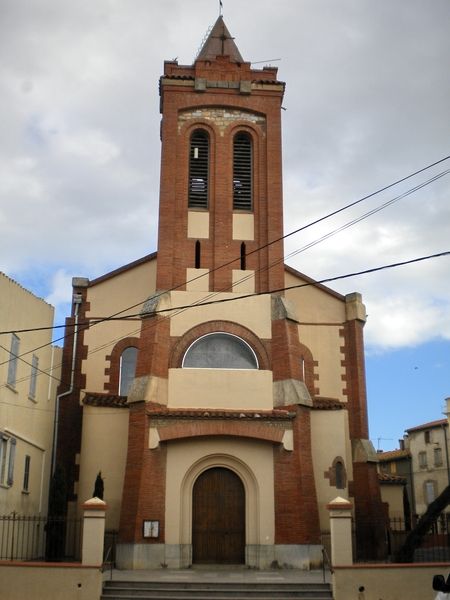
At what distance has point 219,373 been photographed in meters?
24.8

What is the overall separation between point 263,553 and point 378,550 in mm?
5337

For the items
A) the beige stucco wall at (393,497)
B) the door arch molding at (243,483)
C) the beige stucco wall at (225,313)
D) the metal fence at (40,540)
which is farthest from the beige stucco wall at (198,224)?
the beige stucco wall at (393,497)

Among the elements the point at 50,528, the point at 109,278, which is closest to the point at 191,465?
the point at 50,528

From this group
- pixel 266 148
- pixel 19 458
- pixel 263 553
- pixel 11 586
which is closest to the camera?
pixel 11 586

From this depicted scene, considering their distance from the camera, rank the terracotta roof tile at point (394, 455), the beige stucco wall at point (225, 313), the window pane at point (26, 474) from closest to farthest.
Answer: the window pane at point (26, 474) → the beige stucco wall at point (225, 313) → the terracotta roof tile at point (394, 455)

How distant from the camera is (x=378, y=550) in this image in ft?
84.9

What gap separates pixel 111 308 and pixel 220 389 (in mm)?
7218

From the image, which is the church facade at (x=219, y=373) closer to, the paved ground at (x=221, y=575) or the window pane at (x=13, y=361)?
the paved ground at (x=221, y=575)

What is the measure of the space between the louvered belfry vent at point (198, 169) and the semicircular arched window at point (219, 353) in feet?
17.9

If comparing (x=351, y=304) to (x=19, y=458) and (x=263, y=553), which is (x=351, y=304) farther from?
(x=19, y=458)

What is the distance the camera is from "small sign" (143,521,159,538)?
22.4 meters

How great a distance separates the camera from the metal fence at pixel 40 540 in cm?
2281

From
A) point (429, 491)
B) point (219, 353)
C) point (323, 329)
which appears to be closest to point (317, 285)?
point (323, 329)

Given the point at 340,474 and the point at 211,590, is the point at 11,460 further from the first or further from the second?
the point at 340,474
